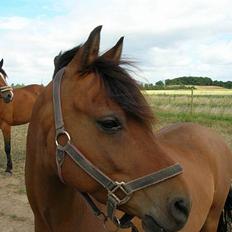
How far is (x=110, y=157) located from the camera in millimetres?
2023

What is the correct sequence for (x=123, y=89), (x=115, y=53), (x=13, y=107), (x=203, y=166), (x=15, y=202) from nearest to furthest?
(x=123, y=89), (x=115, y=53), (x=203, y=166), (x=15, y=202), (x=13, y=107)

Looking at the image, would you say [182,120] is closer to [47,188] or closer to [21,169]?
[21,169]

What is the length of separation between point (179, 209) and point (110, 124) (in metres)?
0.57

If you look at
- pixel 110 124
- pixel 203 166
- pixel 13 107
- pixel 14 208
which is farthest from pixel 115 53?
pixel 13 107

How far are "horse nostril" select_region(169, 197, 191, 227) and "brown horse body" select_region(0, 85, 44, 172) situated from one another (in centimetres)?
729

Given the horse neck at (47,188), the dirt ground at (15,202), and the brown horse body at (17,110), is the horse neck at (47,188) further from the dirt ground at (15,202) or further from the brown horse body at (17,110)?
the brown horse body at (17,110)

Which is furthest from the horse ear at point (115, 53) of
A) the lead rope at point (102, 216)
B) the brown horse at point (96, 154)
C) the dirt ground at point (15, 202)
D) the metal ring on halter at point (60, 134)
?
the dirt ground at point (15, 202)

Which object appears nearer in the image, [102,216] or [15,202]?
[102,216]

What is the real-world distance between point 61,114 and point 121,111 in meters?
0.34

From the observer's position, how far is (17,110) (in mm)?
10141

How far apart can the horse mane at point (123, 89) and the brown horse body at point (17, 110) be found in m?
7.04

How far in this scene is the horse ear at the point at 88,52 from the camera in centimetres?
215

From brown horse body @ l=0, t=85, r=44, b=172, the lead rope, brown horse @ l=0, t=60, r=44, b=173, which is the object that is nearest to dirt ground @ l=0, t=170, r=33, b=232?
brown horse @ l=0, t=60, r=44, b=173

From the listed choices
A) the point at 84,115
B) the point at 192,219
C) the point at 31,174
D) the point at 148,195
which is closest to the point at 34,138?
the point at 31,174
